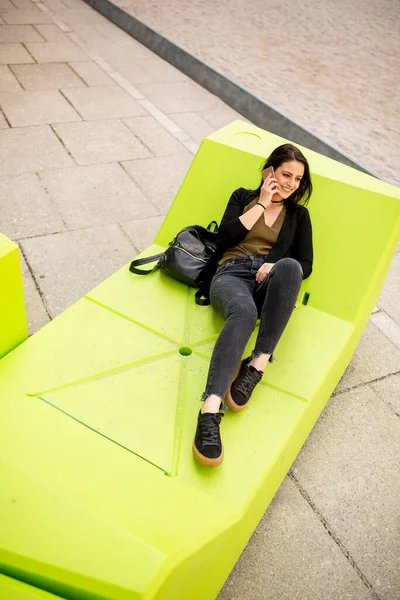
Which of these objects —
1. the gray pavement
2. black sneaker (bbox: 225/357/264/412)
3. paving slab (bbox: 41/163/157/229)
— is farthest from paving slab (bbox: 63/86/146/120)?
black sneaker (bbox: 225/357/264/412)

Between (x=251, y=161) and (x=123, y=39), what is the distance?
614 cm

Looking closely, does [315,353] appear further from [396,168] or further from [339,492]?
[396,168]

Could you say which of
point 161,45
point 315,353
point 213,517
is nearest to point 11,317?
point 213,517

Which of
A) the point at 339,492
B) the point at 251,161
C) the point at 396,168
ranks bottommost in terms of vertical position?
the point at 339,492

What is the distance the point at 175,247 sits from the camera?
9.39ft

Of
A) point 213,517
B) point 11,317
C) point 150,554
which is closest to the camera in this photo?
point 150,554

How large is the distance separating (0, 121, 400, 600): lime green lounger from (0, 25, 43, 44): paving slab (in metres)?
5.17

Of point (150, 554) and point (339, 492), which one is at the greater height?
point (150, 554)

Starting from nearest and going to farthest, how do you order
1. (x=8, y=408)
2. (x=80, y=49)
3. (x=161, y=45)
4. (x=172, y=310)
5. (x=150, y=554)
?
(x=150, y=554), (x=8, y=408), (x=172, y=310), (x=80, y=49), (x=161, y=45)

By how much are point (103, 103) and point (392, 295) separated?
3.90m

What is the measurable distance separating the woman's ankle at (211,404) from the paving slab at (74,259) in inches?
57.2

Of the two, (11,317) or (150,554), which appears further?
(11,317)

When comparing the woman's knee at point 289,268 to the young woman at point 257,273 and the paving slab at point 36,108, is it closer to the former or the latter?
the young woman at point 257,273

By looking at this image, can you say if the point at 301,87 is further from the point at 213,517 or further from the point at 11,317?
the point at 213,517
